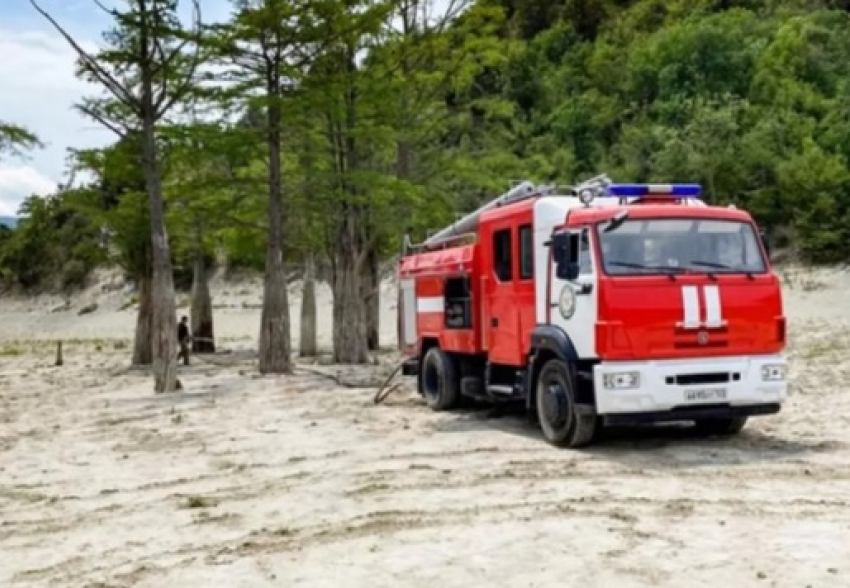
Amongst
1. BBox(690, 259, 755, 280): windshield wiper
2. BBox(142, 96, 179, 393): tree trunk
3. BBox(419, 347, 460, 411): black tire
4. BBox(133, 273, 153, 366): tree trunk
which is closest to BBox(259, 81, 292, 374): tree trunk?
BBox(142, 96, 179, 393): tree trunk

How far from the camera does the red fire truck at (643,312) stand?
440 inches

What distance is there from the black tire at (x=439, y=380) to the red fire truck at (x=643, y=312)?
2834 mm

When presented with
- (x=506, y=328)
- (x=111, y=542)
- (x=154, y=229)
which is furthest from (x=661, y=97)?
(x=111, y=542)

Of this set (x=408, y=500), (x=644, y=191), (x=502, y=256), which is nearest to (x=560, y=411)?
(x=502, y=256)

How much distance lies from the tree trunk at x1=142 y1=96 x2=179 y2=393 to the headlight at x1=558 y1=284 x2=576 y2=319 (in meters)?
11.1

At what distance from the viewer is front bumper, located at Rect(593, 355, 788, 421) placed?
36.4ft

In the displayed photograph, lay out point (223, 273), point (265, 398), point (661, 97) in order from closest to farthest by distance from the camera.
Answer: point (265, 398) < point (661, 97) < point (223, 273)

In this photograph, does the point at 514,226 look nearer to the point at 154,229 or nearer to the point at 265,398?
the point at 265,398

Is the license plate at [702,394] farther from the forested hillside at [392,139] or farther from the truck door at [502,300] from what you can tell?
the forested hillside at [392,139]

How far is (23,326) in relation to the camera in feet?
215

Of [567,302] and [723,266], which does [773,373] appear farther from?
[567,302]

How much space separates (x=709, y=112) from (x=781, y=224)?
6790mm

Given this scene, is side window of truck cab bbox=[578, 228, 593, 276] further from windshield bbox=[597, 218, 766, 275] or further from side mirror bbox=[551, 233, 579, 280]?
windshield bbox=[597, 218, 766, 275]

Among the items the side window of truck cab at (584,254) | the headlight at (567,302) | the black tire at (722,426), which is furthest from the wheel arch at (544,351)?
the black tire at (722,426)
